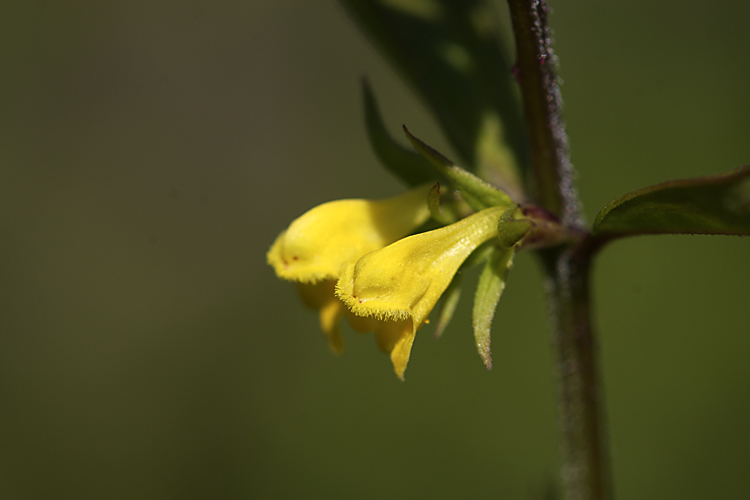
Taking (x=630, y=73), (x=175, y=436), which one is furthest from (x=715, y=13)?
(x=175, y=436)

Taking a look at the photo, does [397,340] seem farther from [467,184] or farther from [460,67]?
[460,67]

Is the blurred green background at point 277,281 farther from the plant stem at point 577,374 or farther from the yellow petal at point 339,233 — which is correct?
the yellow petal at point 339,233

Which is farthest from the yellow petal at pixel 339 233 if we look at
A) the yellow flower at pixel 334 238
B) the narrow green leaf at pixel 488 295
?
the narrow green leaf at pixel 488 295

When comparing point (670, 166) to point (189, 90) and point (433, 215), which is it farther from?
point (189, 90)

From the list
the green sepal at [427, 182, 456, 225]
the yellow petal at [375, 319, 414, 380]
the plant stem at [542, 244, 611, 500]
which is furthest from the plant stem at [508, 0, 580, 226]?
the yellow petal at [375, 319, 414, 380]

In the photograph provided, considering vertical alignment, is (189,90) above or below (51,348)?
above

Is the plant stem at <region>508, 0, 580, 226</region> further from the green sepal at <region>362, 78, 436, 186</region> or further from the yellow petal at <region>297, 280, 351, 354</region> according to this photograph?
the yellow petal at <region>297, 280, 351, 354</region>
